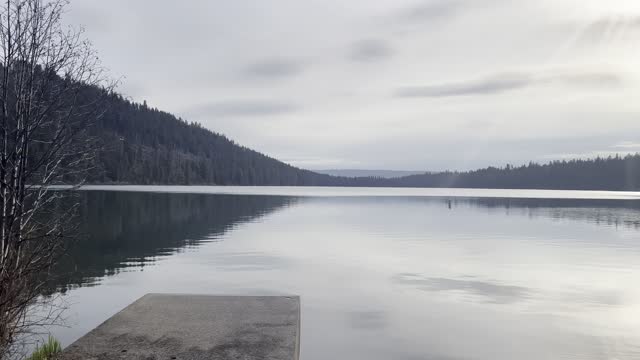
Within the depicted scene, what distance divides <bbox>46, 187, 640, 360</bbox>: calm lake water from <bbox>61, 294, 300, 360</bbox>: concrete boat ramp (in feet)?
4.15

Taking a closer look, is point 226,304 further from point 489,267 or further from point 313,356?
point 489,267

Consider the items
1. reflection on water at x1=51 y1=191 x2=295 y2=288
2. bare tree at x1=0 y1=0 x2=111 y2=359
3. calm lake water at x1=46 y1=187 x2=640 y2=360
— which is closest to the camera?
bare tree at x1=0 y1=0 x2=111 y2=359

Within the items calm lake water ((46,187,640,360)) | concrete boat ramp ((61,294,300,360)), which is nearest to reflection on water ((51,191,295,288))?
calm lake water ((46,187,640,360))

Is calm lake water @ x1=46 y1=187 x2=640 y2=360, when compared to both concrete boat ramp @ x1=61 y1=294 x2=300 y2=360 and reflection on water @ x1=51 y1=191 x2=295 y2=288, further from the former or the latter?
concrete boat ramp @ x1=61 y1=294 x2=300 y2=360

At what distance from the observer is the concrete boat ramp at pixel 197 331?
36.9 feet

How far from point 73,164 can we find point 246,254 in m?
21.5

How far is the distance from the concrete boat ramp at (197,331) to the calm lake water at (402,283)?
1.26 meters

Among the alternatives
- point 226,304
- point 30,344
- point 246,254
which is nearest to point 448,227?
point 246,254

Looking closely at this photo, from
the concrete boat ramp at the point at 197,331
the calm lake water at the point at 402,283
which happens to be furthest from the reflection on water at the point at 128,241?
the concrete boat ramp at the point at 197,331

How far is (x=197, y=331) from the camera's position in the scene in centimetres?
1292

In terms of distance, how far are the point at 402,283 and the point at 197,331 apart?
12732mm

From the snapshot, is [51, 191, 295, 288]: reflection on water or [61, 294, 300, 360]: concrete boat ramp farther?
[51, 191, 295, 288]: reflection on water

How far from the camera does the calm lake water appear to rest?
14.9 meters

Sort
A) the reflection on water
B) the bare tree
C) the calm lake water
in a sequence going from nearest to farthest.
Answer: the bare tree < the calm lake water < the reflection on water
